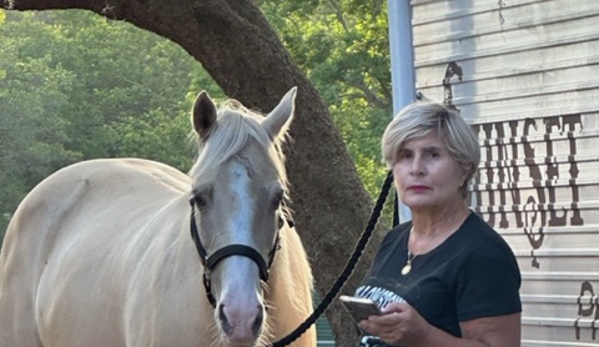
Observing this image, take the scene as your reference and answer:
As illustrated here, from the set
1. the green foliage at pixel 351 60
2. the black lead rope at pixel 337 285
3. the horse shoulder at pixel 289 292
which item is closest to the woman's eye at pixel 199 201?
the horse shoulder at pixel 289 292

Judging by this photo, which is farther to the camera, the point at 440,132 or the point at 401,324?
the point at 440,132

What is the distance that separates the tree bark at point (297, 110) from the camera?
9.48 metres

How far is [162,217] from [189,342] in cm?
117

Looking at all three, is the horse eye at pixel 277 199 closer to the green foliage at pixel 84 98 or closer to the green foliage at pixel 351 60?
the green foliage at pixel 351 60

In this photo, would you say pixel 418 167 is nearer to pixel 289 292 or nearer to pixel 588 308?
pixel 588 308

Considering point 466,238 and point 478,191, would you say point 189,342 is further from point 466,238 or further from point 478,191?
point 466,238

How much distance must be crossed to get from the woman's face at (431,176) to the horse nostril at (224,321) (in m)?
1.18

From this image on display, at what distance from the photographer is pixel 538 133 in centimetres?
501

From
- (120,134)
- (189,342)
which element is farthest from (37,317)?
(120,134)

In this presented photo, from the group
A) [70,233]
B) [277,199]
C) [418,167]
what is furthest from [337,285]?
[70,233]

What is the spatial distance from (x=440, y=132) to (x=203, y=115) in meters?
1.68

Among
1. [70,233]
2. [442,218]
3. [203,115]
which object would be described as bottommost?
[70,233]

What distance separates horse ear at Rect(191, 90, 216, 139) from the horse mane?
1.3 inches

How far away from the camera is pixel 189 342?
17.1ft
